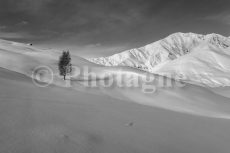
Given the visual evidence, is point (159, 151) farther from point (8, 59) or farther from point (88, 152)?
point (8, 59)

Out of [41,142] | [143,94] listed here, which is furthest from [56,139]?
[143,94]

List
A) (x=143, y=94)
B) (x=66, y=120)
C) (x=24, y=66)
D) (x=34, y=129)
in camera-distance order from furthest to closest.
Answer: (x=24, y=66) < (x=143, y=94) < (x=66, y=120) < (x=34, y=129)

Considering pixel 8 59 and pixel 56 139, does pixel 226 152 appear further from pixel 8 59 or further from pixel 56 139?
pixel 8 59

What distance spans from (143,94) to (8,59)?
52473 mm

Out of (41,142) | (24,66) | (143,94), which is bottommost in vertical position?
(143,94)

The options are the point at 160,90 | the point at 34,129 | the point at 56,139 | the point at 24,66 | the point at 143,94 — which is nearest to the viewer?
the point at 56,139

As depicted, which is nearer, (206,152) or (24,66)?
(206,152)

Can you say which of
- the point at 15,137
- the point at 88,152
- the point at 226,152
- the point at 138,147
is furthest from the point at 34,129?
the point at 226,152

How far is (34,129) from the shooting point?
5.71 meters

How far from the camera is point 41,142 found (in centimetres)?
487

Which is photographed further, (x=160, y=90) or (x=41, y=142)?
(x=160, y=90)

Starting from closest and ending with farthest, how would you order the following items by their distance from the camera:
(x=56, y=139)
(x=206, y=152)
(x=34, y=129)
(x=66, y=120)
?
(x=56, y=139)
(x=34, y=129)
(x=206, y=152)
(x=66, y=120)

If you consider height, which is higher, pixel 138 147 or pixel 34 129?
pixel 34 129

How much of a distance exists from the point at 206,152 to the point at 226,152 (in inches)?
57.7
